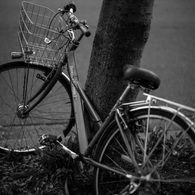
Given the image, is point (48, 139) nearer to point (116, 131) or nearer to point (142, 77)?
point (116, 131)

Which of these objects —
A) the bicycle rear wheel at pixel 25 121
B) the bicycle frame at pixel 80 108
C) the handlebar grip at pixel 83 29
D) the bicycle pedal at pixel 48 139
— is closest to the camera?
the handlebar grip at pixel 83 29

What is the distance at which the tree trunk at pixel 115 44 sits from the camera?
286 centimetres

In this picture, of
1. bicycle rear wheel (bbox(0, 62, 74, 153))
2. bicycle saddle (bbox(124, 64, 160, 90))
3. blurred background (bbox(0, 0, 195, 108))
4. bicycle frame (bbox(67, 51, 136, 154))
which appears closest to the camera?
bicycle saddle (bbox(124, 64, 160, 90))

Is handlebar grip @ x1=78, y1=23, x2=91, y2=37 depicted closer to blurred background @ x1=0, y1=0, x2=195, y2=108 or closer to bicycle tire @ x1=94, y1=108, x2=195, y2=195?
bicycle tire @ x1=94, y1=108, x2=195, y2=195

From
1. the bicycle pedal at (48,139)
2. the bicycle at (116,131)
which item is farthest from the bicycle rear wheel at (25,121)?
the bicycle pedal at (48,139)

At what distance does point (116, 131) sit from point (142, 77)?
1.34ft

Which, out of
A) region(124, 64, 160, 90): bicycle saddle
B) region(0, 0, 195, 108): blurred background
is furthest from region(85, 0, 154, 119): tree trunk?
region(0, 0, 195, 108): blurred background

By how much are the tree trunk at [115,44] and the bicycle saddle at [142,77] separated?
0.67 metres

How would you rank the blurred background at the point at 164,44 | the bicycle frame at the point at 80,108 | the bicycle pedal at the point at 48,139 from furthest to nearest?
the blurred background at the point at 164,44 → the bicycle pedal at the point at 48,139 → the bicycle frame at the point at 80,108

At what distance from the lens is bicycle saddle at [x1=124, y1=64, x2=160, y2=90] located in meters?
2.21

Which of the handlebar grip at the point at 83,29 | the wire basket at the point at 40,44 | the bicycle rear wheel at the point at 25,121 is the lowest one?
the bicycle rear wheel at the point at 25,121

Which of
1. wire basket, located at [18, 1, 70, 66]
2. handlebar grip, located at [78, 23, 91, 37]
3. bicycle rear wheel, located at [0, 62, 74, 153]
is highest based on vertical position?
handlebar grip, located at [78, 23, 91, 37]

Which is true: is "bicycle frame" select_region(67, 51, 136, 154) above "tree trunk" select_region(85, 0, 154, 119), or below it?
below

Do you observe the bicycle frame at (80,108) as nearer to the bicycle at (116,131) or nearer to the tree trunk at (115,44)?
the bicycle at (116,131)
